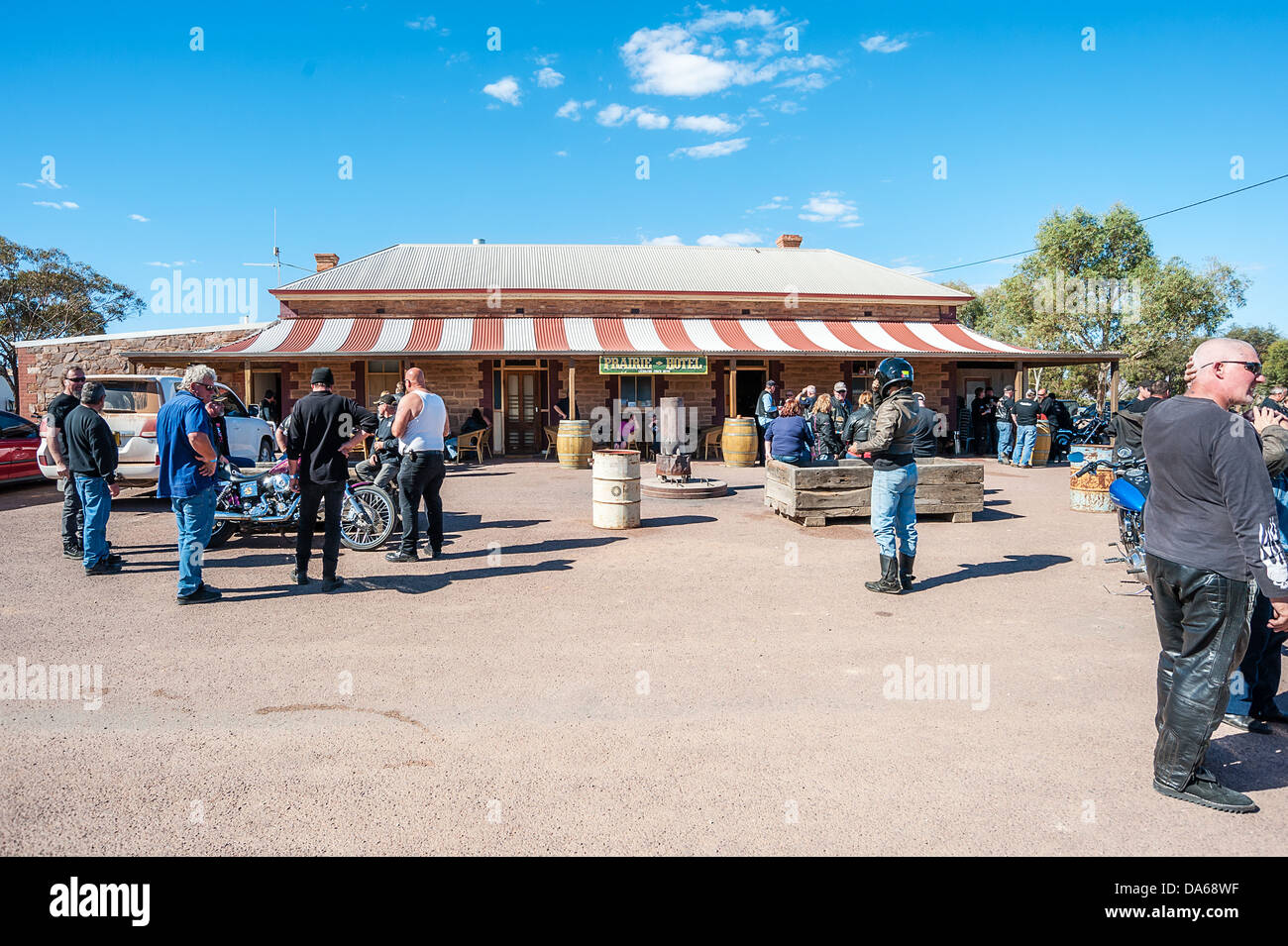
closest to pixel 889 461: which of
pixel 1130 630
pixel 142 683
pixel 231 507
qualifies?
pixel 1130 630

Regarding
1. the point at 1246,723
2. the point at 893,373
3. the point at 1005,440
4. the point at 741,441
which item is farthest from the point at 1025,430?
the point at 1246,723

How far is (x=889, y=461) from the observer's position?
5.84 metres

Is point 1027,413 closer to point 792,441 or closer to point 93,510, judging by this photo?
point 792,441

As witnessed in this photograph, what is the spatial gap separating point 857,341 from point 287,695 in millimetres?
18741

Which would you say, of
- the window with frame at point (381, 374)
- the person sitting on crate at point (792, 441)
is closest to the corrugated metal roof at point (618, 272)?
the window with frame at point (381, 374)

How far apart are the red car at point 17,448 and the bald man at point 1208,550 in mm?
14894

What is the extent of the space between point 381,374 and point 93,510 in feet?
46.6

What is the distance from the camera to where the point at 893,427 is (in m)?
5.68

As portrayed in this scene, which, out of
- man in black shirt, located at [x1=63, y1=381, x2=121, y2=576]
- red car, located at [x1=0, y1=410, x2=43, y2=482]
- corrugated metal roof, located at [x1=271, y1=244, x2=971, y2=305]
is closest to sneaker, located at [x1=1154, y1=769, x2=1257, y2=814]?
man in black shirt, located at [x1=63, y1=381, x2=121, y2=576]

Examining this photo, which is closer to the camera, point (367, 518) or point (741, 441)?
point (367, 518)

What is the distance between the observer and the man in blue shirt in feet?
18.4

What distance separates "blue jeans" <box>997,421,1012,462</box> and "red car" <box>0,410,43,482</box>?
19.6 meters
